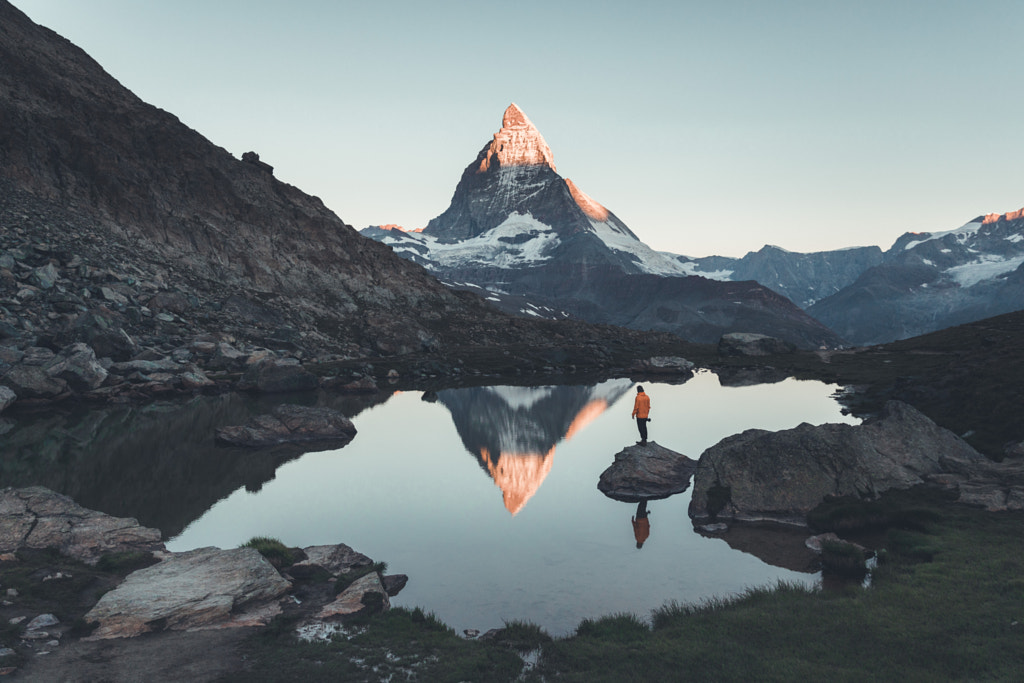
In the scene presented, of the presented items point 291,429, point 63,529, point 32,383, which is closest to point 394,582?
point 63,529

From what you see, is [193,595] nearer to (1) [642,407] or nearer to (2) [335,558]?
(2) [335,558]

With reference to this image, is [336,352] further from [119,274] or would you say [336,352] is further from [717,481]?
[717,481]

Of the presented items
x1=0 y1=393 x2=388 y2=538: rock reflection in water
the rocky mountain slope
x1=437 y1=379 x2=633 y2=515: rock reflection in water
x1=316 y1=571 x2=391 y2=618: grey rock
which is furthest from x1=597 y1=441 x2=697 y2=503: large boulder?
the rocky mountain slope

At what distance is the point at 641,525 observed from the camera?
800 inches

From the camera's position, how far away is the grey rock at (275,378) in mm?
53688

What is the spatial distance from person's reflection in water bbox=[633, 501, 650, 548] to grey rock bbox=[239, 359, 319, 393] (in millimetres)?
41698

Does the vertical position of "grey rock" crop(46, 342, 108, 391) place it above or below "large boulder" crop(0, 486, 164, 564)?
above

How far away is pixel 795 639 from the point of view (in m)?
11.6

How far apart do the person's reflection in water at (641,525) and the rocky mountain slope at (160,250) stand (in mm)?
44246

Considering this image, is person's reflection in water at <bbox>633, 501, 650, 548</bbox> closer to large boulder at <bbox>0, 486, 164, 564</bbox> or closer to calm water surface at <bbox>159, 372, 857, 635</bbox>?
calm water surface at <bbox>159, 372, 857, 635</bbox>

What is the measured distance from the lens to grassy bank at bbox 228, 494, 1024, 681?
408 inches

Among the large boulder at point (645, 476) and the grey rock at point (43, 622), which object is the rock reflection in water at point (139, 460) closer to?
the grey rock at point (43, 622)

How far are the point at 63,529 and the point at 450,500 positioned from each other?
12864 mm

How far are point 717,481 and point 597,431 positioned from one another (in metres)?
18.1
